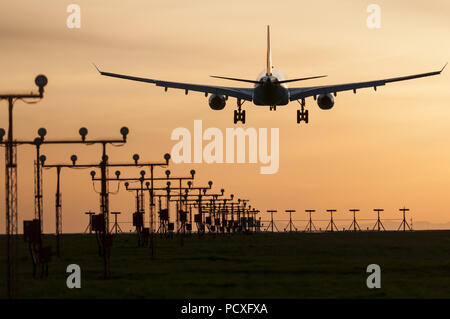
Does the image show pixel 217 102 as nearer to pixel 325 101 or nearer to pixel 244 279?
pixel 325 101

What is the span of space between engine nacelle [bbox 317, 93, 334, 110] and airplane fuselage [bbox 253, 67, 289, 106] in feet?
19.2

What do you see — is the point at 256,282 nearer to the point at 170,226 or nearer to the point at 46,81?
the point at 46,81

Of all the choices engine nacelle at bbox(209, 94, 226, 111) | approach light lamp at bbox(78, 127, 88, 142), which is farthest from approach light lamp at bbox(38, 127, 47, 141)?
engine nacelle at bbox(209, 94, 226, 111)

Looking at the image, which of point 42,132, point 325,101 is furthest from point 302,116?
point 42,132

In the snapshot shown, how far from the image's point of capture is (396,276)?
48469 mm

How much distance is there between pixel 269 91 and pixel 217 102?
6.74 m

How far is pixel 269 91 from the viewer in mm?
69812

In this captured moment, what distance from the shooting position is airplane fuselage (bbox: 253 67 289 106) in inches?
2744

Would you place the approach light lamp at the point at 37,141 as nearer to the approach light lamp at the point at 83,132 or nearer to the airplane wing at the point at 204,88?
the approach light lamp at the point at 83,132

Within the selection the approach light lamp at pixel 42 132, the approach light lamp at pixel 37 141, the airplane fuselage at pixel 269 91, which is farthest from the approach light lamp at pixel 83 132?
the airplane fuselage at pixel 269 91

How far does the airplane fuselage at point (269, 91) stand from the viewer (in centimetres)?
6969

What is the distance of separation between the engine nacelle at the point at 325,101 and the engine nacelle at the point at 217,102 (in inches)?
319

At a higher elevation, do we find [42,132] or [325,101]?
[325,101]

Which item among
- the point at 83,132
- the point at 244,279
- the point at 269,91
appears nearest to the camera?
the point at 244,279
